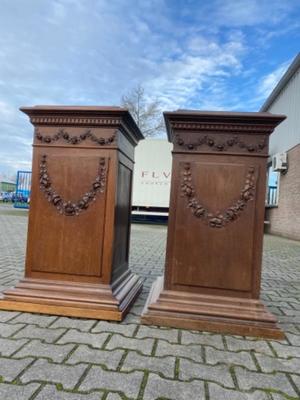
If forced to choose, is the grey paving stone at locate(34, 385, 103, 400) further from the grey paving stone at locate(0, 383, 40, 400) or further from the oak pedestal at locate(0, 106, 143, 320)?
the oak pedestal at locate(0, 106, 143, 320)

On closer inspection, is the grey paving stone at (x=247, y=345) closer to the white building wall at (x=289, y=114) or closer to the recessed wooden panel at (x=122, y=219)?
the recessed wooden panel at (x=122, y=219)

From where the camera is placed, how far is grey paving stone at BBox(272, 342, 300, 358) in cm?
215

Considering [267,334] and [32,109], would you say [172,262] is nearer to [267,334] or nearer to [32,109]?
[267,334]

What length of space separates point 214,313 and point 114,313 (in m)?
0.75

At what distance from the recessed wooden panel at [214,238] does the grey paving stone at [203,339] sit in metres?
0.36

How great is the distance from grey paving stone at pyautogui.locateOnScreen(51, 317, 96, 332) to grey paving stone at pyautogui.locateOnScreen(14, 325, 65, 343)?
0.10 m

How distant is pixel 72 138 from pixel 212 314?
176 cm

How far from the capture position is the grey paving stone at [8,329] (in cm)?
220

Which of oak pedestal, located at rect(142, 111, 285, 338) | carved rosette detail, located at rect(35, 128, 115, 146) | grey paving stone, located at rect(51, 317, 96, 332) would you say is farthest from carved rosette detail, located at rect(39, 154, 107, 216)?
grey paving stone, located at rect(51, 317, 96, 332)

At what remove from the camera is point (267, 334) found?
2438mm

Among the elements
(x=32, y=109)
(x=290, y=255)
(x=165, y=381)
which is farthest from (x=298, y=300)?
(x=290, y=255)

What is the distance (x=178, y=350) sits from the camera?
212cm

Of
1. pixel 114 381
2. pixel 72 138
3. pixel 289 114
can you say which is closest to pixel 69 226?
pixel 72 138

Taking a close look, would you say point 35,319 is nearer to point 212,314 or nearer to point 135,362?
point 135,362
